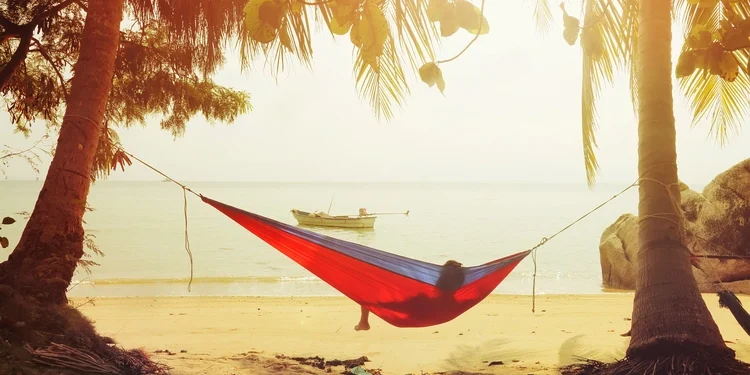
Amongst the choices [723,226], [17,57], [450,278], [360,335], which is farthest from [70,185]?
[723,226]

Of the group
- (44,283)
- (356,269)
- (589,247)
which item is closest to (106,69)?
(44,283)

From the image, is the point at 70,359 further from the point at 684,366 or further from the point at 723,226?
the point at 723,226

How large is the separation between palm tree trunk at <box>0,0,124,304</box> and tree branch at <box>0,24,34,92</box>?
648mm

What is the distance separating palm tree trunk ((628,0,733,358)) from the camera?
6.39 ft

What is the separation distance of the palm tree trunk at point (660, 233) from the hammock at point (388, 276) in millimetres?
550

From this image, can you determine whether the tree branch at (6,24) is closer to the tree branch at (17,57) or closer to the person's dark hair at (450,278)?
the tree branch at (17,57)

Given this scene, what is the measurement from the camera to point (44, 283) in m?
1.88

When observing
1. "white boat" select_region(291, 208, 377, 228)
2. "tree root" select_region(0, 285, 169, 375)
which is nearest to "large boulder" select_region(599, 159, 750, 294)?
"tree root" select_region(0, 285, 169, 375)

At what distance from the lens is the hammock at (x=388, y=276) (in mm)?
2422

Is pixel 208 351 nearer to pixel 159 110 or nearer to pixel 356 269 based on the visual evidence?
pixel 356 269

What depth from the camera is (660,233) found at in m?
2.10

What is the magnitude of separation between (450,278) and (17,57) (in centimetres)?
236

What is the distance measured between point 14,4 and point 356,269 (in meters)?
2.23

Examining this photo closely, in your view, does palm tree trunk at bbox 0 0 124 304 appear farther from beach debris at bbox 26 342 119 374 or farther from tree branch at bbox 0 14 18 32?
tree branch at bbox 0 14 18 32
